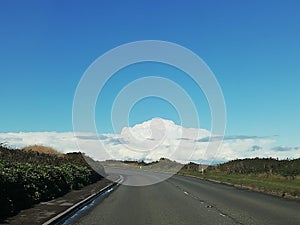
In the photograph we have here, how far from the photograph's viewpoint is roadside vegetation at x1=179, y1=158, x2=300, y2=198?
108 ft

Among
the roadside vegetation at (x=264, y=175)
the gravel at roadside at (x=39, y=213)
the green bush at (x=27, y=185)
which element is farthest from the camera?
the roadside vegetation at (x=264, y=175)

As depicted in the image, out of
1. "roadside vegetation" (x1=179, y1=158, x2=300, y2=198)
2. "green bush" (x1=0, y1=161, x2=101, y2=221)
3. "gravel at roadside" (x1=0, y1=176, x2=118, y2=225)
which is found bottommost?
"gravel at roadside" (x1=0, y1=176, x2=118, y2=225)

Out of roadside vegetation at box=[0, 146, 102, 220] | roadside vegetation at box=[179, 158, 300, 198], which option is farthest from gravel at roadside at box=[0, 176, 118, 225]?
roadside vegetation at box=[179, 158, 300, 198]

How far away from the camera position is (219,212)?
18453mm

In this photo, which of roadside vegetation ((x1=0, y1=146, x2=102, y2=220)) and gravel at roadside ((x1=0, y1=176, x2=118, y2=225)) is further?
roadside vegetation ((x1=0, y1=146, x2=102, y2=220))

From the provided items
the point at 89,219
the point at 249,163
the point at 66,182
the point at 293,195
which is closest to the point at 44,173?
the point at 66,182

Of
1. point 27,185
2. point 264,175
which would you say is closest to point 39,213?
point 27,185

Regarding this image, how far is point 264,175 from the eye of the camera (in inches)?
2088

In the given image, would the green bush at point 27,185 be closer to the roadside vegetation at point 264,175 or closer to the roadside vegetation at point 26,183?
the roadside vegetation at point 26,183

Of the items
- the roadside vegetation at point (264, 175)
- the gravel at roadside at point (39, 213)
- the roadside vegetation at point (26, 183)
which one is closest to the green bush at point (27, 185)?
the roadside vegetation at point (26, 183)

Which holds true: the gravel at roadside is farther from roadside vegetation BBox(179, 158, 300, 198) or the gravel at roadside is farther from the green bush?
roadside vegetation BBox(179, 158, 300, 198)

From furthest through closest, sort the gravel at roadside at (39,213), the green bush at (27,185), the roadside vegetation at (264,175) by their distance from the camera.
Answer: the roadside vegetation at (264,175)
the green bush at (27,185)
the gravel at roadside at (39,213)

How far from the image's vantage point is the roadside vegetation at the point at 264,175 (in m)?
33.1

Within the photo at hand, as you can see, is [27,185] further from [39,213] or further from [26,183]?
[39,213]
